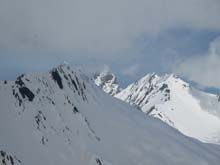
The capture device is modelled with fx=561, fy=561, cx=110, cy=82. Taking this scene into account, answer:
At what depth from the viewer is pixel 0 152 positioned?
195125 millimetres

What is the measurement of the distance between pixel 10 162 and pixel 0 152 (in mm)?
4916

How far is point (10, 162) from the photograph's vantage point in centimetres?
19512
